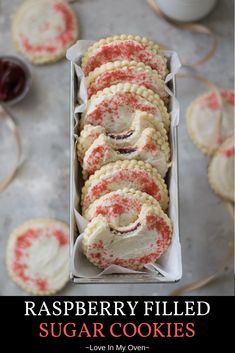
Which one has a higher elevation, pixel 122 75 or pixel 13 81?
pixel 122 75

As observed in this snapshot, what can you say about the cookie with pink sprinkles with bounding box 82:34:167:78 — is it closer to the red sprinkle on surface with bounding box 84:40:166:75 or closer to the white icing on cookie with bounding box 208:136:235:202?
the red sprinkle on surface with bounding box 84:40:166:75

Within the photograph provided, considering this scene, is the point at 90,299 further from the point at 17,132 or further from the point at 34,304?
the point at 17,132

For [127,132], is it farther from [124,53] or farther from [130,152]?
[124,53]

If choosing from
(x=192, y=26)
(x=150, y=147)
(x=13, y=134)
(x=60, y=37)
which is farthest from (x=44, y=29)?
(x=150, y=147)

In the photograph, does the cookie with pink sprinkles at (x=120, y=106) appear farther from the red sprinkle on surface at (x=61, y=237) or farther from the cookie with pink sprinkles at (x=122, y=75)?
the red sprinkle on surface at (x=61, y=237)

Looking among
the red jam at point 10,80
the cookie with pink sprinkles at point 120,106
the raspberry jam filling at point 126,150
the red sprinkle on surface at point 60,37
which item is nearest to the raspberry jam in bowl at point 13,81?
the red jam at point 10,80

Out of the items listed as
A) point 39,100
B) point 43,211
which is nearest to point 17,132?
point 39,100
